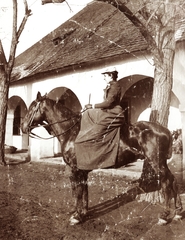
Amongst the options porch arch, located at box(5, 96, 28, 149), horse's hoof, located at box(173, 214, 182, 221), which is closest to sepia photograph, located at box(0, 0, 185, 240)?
horse's hoof, located at box(173, 214, 182, 221)

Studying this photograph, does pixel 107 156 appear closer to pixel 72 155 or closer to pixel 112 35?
pixel 72 155

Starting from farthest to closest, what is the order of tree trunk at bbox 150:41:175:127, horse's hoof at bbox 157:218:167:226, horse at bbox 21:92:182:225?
tree trunk at bbox 150:41:175:127, horse at bbox 21:92:182:225, horse's hoof at bbox 157:218:167:226

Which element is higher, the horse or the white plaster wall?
the white plaster wall

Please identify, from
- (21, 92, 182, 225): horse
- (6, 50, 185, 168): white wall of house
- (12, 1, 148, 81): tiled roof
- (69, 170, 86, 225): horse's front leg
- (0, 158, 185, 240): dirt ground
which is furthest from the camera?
(12, 1, 148, 81): tiled roof

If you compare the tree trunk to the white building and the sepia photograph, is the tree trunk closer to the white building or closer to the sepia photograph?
the sepia photograph

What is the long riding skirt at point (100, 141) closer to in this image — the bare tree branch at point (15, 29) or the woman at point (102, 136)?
the woman at point (102, 136)

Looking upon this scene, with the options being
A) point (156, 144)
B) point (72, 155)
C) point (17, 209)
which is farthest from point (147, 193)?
point (17, 209)

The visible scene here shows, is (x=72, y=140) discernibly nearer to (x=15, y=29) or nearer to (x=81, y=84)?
(x=15, y=29)

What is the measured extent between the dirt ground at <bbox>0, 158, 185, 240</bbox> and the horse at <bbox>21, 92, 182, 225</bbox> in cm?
36

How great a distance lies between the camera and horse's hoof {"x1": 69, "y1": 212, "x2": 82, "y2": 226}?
4.77 metres

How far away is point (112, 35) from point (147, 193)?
5547mm

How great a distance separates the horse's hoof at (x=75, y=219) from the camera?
4.77m

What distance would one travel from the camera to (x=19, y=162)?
10938 mm

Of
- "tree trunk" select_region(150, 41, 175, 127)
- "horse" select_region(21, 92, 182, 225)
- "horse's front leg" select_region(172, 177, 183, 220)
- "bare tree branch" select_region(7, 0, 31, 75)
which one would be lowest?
"horse's front leg" select_region(172, 177, 183, 220)
